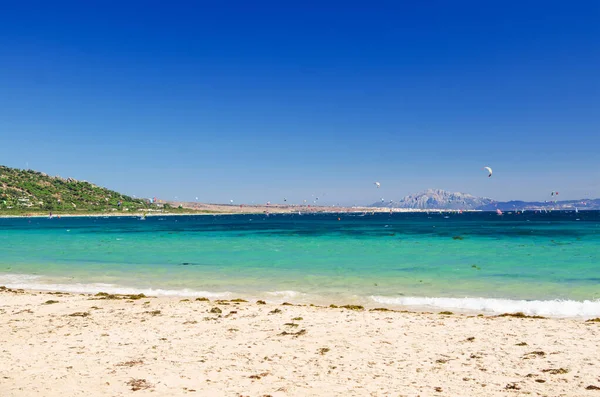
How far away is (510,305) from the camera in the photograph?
17.2 meters

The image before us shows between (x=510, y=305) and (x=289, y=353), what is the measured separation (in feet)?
35.6

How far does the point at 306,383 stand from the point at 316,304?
31.8 ft

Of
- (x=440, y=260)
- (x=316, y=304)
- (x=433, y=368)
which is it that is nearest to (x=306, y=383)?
(x=433, y=368)

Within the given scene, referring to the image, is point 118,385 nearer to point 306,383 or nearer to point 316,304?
point 306,383

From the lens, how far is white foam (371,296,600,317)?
16109 mm

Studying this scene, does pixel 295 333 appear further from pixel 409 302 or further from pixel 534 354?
pixel 409 302

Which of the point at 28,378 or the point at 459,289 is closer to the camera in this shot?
the point at 28,378

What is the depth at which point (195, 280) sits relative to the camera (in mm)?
25219

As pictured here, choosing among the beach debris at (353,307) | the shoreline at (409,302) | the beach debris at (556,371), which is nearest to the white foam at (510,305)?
the shoreline at (409,302)

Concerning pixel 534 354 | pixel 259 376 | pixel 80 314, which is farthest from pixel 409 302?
pixel 80 314

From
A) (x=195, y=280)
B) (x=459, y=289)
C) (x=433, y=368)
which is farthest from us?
(x=195, y=280)

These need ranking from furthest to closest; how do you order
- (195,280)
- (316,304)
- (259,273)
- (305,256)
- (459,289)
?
(305,256), (259,273), (195,280), (459,289), (316,304)

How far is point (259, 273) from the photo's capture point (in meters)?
27.8

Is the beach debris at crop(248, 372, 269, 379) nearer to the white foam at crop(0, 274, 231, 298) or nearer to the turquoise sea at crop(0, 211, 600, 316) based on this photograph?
the turquoise sea at crop(0, 211, 600, 316)
